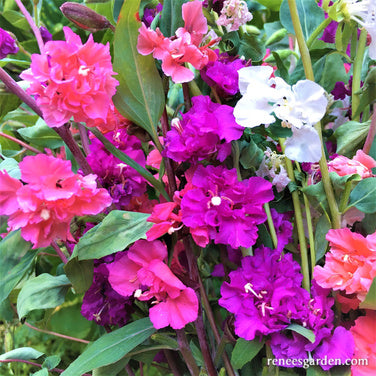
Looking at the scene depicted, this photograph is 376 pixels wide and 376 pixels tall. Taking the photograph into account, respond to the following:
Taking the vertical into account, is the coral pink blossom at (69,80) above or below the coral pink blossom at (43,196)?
above

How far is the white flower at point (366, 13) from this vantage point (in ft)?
1.32

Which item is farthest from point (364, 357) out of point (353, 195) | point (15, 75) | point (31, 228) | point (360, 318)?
point (15, 75)

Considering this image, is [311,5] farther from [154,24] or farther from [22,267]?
[22,267]

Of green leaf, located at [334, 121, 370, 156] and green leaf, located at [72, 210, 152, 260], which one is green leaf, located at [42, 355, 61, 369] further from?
green leaf, located at [334, 121, 370, 156]

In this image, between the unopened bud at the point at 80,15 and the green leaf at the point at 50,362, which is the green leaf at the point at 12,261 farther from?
the unopened bud at the point at 80,15

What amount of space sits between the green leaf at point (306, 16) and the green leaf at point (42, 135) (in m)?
0.27

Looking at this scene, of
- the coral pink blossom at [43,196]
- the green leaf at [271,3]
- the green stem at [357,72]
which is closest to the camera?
the coral pink blossom at [43,196]

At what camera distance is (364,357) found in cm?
41

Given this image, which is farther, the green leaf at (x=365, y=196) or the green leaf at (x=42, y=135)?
the green leaf at (x=42, y=135)

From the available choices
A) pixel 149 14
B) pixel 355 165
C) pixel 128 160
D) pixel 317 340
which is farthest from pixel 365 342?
pixel 149 14

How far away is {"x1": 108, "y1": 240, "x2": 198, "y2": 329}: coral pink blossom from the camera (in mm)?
397

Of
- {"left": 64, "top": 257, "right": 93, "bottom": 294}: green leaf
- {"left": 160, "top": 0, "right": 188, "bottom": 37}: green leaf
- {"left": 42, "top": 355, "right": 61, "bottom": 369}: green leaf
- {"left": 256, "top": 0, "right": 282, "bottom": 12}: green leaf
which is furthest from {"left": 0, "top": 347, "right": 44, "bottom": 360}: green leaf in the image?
{"left": 256, "top": 0, "right": 282, "bottom": 12}: green leaf

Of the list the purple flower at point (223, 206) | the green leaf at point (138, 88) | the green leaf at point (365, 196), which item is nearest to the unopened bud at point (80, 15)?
the green leaf at point (138, 88)

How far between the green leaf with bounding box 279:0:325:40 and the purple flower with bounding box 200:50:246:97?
0.11 m
